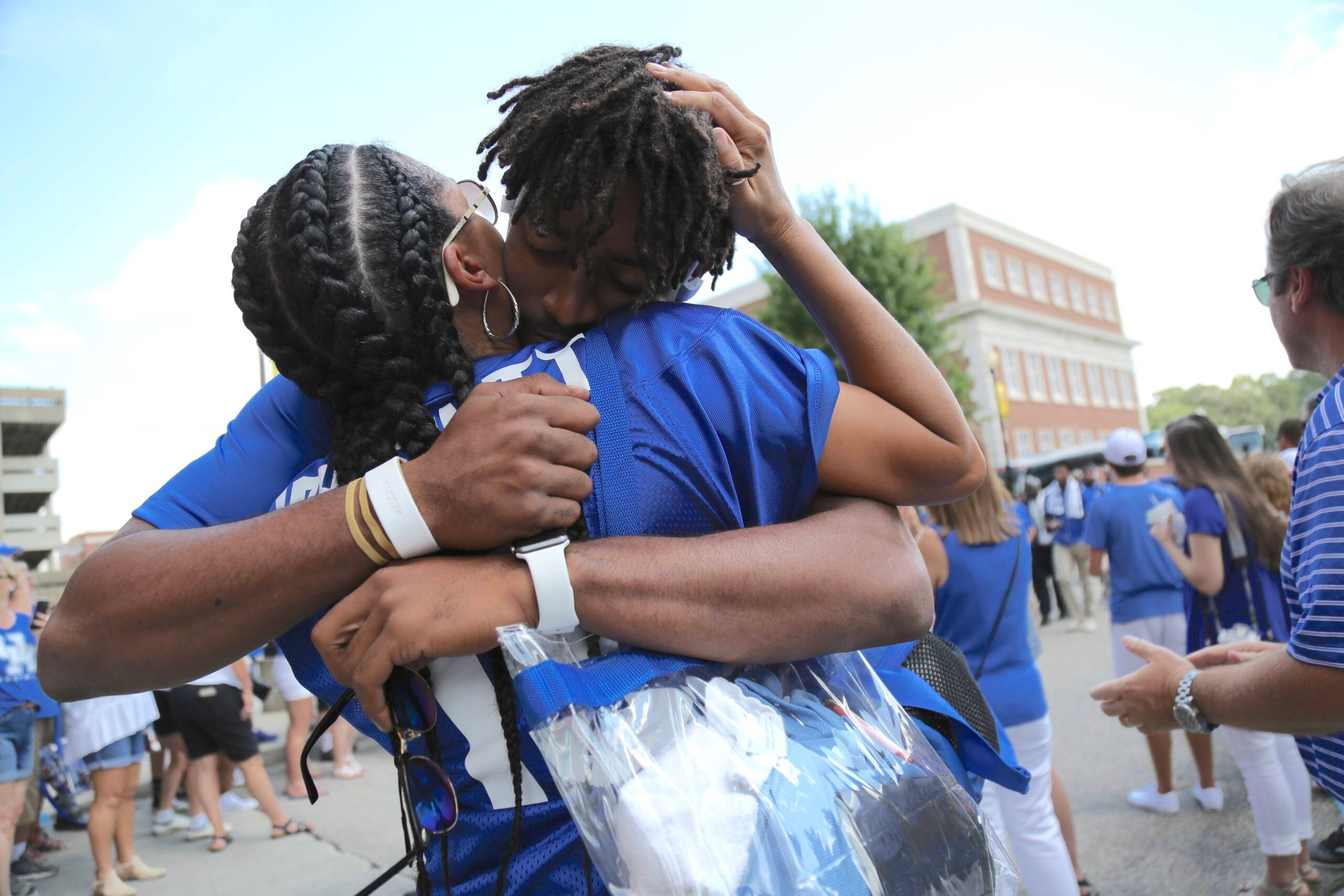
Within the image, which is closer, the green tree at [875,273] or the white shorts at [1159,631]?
the white shorts at [1159,631]

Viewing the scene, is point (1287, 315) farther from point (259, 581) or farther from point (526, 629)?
point (259, 581)

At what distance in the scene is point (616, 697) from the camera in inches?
41.9

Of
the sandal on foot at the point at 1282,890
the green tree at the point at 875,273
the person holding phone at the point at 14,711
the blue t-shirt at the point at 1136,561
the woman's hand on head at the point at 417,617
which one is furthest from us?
the green tree at the point at 875,273

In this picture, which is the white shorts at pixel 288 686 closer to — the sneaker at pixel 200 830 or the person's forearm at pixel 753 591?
the sneaker at pixel 200 830

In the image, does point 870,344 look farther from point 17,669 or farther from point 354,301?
point 17,669

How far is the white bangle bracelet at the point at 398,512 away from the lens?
1.18 m

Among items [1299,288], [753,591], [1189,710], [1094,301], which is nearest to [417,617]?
[753,591]

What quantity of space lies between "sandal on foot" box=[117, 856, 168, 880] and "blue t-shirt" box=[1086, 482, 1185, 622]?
20.9 ft

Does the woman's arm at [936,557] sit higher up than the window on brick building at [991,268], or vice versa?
the window on brick building at [991,268]

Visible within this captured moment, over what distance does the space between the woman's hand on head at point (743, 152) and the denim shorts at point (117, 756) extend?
6.02 meters

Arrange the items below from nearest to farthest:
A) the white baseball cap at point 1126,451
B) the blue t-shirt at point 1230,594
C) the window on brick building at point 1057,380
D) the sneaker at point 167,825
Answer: the blue t-shirt at point 1230,594, the white baseball cap at point 1126,451, the sneaker at point 167,825, the window on brick building at point 1057,380

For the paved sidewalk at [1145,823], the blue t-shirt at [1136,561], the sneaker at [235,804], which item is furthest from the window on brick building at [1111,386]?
the sneaker at [235,804]

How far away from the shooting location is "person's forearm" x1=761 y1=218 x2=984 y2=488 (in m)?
1.38

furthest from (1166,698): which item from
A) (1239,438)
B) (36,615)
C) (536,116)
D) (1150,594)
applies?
(1239,438)
